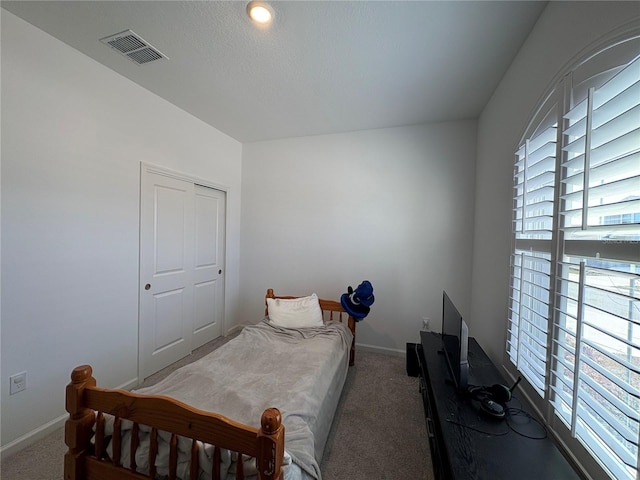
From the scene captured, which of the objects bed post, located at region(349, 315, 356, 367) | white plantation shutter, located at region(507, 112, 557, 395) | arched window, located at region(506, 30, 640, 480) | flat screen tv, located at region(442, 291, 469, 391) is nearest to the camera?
arched window, located at region(506, 30, 640, 480)

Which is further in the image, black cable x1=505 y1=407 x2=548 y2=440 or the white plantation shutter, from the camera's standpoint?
the white plantation shutter

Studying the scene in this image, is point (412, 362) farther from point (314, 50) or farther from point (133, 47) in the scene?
point (133, 47)

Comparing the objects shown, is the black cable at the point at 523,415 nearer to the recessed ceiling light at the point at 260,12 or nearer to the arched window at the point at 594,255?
the arched window at the point at 594,255

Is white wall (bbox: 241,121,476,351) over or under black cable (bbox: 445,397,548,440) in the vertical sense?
over

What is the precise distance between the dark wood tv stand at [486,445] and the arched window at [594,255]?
4.7 inches

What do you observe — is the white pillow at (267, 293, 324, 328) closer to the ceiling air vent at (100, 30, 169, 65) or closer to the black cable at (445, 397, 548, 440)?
the black cable at (445, 397, 548, 440)

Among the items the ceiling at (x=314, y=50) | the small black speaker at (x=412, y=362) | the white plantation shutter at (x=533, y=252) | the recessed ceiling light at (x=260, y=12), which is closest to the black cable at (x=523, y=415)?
the white plantation shutter at (x=533, y=252)

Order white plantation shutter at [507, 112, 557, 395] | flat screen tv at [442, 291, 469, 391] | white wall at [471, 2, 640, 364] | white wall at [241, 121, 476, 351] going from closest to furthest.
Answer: white wall at [471, 2, 640, 364]
white plantation shutter at [507, 112, 557, 395]
flat screen tv at [442, 291, 469, 391]
white wall at [241, 121, 476, 351]

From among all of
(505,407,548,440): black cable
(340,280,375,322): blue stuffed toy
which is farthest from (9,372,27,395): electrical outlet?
(505,407,548,440): black cable

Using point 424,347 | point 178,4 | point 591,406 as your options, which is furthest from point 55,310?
point 591,406

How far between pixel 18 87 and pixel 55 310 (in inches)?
59.1

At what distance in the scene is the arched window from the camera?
77 cm

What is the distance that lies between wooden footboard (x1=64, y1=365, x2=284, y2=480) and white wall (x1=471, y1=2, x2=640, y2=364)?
172cm

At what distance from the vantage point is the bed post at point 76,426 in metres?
1.15
